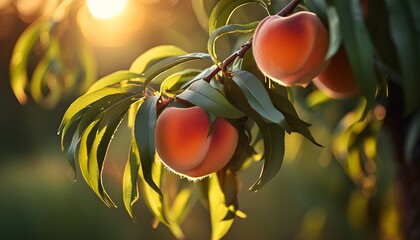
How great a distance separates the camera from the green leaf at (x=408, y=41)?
44 centimetres

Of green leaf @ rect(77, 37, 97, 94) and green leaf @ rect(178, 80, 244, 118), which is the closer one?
green leaf @ rect(178, 80, 244, 118)

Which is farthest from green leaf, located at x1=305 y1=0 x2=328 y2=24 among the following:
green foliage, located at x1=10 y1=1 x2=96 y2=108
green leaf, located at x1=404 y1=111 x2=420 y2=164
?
green leaf, located at x1=404 y1=111 x2=420 y2=164

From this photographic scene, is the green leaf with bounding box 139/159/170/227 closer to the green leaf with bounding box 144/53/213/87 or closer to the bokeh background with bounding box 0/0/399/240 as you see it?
the green leaf with bounding box 144/53/213/87

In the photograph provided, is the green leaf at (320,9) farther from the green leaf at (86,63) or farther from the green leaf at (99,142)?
the green leaf at (86,63)

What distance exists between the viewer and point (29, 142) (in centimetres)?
395

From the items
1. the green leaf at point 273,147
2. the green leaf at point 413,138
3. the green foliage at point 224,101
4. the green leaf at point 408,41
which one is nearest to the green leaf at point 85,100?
the green foliage at point 224,101

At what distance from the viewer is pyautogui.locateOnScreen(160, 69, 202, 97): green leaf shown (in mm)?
577

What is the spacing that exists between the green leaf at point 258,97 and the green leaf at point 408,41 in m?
0.08

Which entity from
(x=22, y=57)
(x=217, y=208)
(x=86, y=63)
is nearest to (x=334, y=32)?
(x=217, y=208)

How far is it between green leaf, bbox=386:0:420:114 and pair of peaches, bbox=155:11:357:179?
51 mm

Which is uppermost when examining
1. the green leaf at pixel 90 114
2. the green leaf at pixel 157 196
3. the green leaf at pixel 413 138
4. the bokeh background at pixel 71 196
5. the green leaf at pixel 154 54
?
the green leaf at pixel 90 114

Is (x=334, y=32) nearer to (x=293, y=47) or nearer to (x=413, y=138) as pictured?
(x=293, y=47)

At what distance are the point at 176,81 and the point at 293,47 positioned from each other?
140 millimetres

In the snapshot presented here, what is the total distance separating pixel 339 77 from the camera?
0.55m
